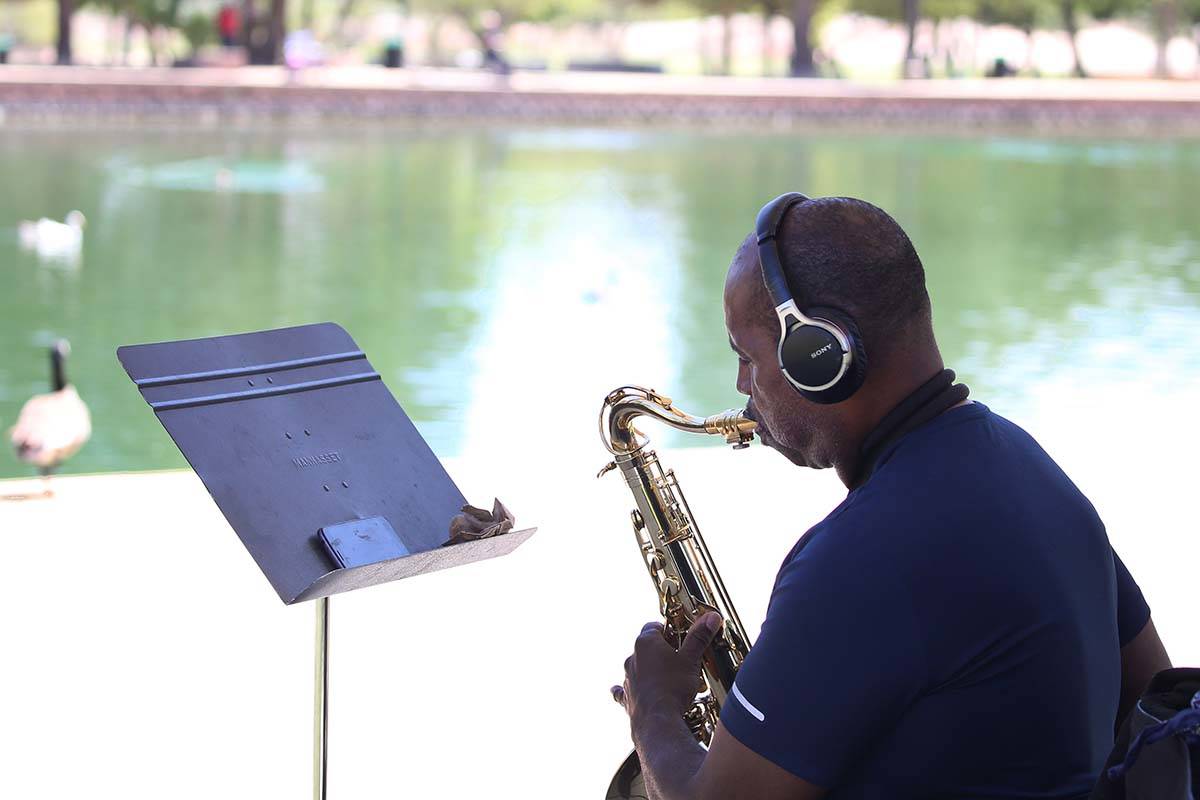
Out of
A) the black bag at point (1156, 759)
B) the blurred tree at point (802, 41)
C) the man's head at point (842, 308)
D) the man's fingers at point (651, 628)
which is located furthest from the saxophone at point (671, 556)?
the blurred tree at point (802, 41)

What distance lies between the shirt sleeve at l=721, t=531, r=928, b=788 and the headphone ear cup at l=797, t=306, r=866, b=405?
0.20m

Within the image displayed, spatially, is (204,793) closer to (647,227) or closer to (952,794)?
(952,794)

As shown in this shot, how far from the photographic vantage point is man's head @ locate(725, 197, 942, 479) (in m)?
1.67

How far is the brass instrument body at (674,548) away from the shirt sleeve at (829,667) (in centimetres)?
51

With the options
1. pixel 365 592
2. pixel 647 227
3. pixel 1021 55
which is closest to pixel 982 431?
pixel 365 592

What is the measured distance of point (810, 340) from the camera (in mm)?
1622

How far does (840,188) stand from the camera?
66.7 feet

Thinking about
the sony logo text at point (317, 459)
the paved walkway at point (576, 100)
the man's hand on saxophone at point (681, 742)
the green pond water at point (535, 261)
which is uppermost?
the paved walkway at point (576, 100)

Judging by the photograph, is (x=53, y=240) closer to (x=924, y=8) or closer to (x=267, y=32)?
(x=267, y=32)

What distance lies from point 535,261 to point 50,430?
9740mm

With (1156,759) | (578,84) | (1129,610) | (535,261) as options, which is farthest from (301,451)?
(578,84)

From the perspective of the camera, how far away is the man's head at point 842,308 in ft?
5.49

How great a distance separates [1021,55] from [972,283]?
51.8 meters

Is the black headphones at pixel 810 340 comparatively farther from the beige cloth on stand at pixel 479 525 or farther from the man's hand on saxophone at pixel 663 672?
the beige cloth on stand at pixel 479 525
